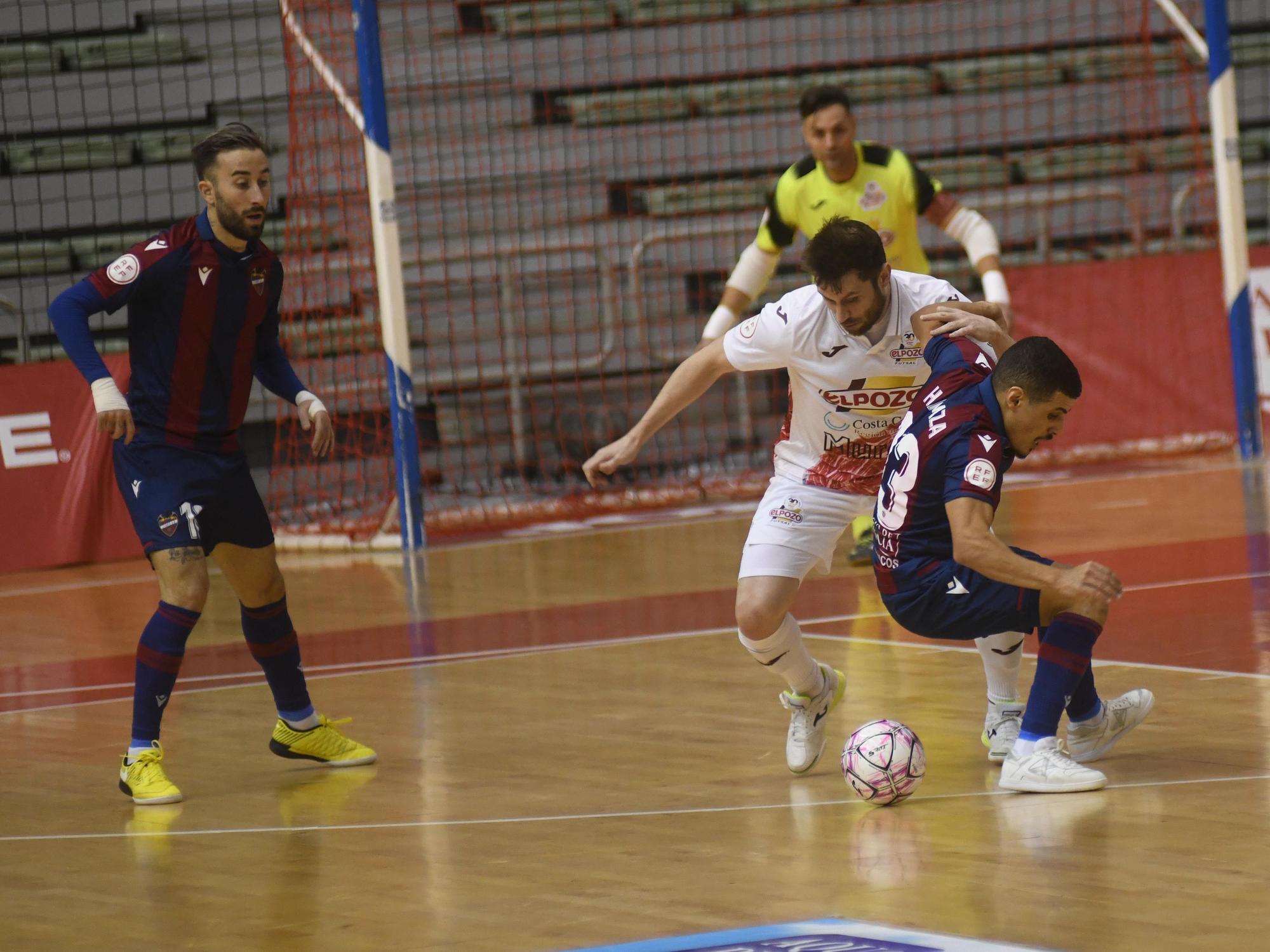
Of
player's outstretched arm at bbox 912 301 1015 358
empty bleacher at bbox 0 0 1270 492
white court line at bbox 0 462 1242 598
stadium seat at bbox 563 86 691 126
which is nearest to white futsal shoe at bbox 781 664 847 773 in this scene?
player's outstretched arm at bbox 912 301 1015 358

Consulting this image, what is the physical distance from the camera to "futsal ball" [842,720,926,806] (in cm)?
437

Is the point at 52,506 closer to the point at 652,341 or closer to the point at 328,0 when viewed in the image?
the point at 328,0

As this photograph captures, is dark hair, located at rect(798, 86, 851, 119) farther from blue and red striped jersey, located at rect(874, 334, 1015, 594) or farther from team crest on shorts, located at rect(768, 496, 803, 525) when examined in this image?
blue and red striped jersey, located at rect(874, 334, 1015, 594)

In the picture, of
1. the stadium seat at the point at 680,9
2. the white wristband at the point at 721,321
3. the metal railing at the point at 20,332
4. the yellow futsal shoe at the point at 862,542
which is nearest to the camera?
the white wristband at the point at 721,321

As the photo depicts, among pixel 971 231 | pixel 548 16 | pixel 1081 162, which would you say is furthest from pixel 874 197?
pixel 1081 162

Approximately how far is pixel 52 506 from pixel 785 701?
650 centimetres

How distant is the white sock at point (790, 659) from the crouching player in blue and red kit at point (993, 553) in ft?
1.09

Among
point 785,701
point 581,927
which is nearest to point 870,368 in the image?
point 785,701

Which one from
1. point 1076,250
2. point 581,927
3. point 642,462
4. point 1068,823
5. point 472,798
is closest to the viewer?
point 581,927

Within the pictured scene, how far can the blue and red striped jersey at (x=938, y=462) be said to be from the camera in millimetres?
4383

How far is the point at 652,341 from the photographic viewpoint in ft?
41.9

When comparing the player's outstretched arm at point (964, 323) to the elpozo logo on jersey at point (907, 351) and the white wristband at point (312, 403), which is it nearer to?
the elpozo logo on jersey at point (907, 351)

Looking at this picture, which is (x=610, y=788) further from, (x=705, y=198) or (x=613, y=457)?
(x=705, y=198)

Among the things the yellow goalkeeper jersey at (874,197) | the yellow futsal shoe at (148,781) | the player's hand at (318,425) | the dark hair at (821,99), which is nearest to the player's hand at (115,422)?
the player's hand at (318,425)
